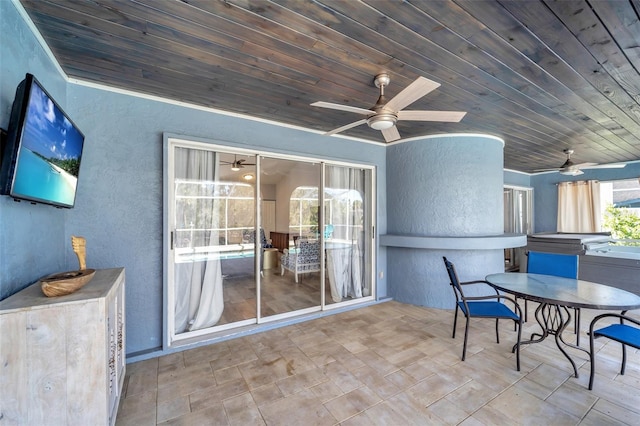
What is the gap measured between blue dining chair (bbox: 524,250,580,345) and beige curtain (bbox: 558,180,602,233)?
434cm

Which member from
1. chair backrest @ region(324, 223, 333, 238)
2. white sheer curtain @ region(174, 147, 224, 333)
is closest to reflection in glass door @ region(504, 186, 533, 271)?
chair backrest @ region(324, 223, 333, 238)

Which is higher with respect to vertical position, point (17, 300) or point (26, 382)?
point (17, 300)

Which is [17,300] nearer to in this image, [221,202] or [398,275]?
[221,202]

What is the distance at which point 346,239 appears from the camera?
4031mm

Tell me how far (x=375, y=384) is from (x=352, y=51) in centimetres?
257

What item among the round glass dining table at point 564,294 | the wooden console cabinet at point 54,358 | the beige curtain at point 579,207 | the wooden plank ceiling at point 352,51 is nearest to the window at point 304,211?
the wooden plank ceiling at point 352,51

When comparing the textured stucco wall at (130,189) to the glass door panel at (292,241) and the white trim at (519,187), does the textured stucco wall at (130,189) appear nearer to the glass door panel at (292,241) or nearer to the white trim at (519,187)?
the glass door panel at (292,241)

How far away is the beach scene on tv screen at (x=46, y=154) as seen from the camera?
1278 mm

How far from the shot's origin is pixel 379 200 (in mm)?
4242

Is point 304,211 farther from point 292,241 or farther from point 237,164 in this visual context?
point 237,164

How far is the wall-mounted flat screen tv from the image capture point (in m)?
1.22

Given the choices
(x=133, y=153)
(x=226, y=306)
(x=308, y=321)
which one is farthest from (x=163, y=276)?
(x=308, y=321)

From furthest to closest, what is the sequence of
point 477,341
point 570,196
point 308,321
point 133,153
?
point 570,196 → point 308,321 → point 477,341 → point 133,153

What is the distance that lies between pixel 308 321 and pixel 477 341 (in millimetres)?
1943
